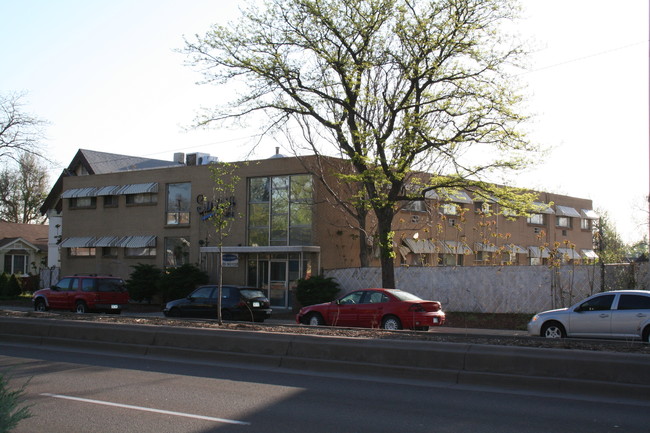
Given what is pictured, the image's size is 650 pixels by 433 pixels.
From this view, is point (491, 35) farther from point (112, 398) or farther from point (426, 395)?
point (112, 398)

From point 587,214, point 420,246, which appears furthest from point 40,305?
point 587,214

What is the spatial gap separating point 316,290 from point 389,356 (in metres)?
18.0

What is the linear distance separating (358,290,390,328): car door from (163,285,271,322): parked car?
16.1ft

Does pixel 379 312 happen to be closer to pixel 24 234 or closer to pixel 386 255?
pixel 386 255

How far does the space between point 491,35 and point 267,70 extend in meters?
8.71

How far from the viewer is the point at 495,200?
1039 inches

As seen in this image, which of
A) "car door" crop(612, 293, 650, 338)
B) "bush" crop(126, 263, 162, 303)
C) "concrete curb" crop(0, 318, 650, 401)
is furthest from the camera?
"bush" crop(126, 263, 162, 303)

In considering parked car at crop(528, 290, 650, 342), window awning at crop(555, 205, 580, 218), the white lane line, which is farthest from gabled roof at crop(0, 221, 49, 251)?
the white lane line

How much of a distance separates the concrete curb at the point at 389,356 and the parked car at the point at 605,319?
23.6ft

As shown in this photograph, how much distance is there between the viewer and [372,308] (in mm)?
20297

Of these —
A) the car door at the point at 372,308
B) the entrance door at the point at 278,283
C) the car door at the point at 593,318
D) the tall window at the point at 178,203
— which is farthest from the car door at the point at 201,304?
the car door at the point at 593,318

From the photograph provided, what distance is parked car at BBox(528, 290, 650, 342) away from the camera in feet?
53.3

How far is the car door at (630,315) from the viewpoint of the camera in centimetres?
1619

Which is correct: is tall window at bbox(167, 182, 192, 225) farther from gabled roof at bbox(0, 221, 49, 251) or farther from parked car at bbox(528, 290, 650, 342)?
parked car at bbox(528, 290, 650, 342)
